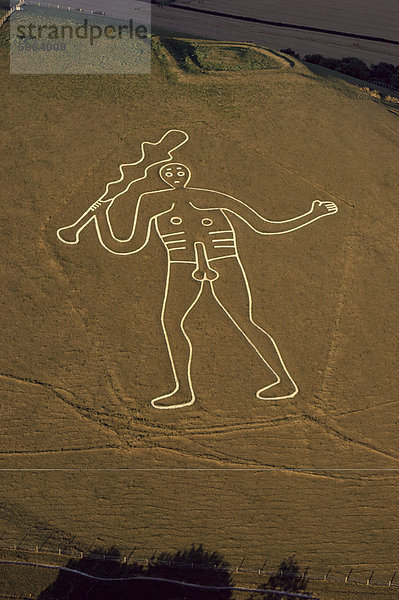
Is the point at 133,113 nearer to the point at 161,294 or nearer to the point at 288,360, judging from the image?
the point at 161,294

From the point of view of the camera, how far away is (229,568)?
21469 mm

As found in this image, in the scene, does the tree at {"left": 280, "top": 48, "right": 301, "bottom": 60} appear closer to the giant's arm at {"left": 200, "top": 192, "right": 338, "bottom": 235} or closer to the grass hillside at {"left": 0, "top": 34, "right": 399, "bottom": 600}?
the grass hillside at {"left": 0, "top": 34, "right": 399, "bottom": 600}

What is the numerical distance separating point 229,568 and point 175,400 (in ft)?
26.9

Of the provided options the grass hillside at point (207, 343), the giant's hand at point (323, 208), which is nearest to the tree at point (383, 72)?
the grass hillside at point (207, 343)

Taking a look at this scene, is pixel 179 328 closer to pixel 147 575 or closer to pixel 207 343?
pixel 207 343

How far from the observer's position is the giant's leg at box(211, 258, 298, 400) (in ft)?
91.2

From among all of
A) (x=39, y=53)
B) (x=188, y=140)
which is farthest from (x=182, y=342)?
(x=39, y=53)

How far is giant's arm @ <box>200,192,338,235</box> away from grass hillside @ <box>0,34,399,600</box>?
24.3 inches

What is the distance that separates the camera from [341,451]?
83.6 ft

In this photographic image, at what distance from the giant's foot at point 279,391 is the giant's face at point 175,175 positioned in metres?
16.6

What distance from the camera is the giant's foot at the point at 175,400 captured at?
2683 cm

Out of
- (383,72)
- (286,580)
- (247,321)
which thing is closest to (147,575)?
(286,580)

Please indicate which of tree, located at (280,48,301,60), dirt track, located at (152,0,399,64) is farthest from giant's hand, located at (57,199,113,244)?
dirt track, located at (152,0,399,64)

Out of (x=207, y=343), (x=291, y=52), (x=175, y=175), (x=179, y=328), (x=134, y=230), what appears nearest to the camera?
(x=207, y=343)
